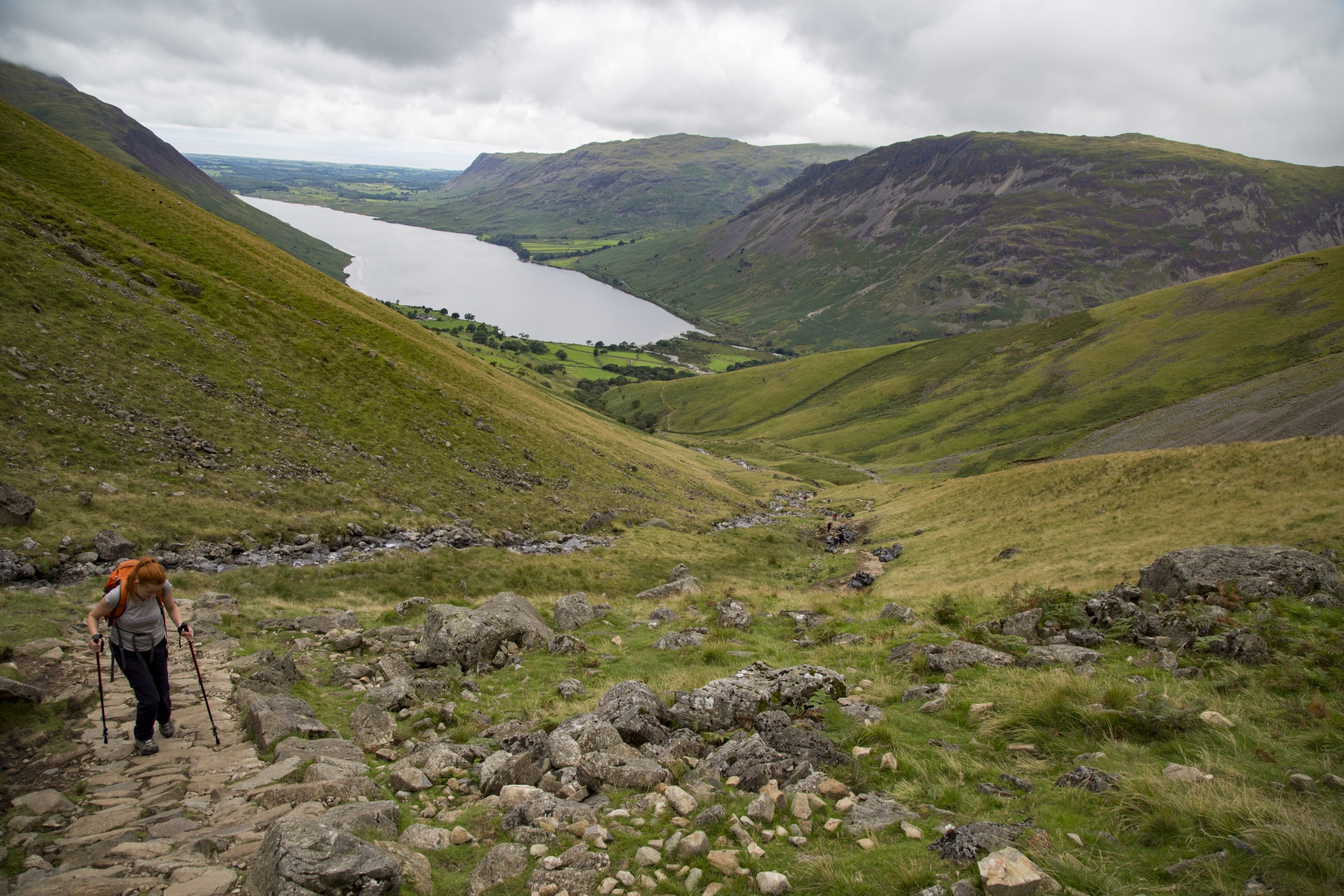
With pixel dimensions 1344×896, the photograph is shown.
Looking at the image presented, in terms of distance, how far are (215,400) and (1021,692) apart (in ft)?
121

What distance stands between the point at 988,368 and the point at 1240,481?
404 feet

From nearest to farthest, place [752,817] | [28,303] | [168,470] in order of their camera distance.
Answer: [752,817], [168,470], [28,303]

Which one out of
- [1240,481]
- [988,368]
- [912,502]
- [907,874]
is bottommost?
[912,502]

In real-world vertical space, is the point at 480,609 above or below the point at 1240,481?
below

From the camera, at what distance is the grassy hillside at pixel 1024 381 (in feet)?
350

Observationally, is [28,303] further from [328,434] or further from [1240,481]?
[1240,481]

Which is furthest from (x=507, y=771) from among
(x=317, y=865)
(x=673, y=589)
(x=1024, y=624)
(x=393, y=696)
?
(x=673, y=589)

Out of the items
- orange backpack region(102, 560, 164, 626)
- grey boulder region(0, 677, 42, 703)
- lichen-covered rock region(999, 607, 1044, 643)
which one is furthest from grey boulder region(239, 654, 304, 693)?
lichen-covered rock region(999, 607, 1044, 643)

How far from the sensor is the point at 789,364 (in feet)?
596

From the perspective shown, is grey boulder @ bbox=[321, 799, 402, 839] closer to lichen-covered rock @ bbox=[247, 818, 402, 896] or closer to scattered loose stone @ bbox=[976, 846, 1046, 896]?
lichen-covered rock @ bbox=[247, 818, 402, 896]

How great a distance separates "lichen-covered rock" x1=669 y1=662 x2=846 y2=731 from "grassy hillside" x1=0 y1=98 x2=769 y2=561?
21.6 meters

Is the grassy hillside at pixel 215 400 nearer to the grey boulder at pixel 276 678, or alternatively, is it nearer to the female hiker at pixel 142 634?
the grey boulder at pixel 276 678

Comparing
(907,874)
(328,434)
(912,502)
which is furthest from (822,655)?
(912,502)

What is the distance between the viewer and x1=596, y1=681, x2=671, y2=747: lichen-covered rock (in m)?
10.5
